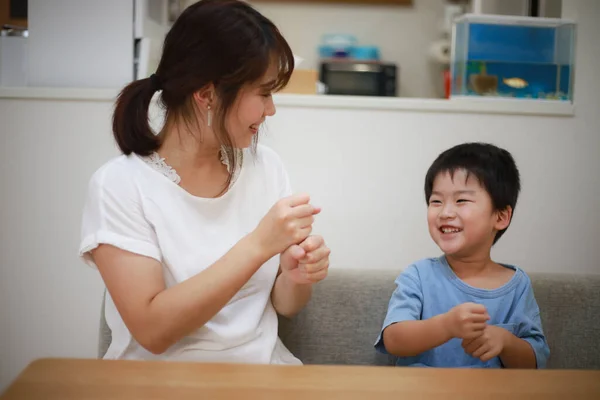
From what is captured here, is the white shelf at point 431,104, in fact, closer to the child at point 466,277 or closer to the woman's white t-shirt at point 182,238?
the child at point 466,277

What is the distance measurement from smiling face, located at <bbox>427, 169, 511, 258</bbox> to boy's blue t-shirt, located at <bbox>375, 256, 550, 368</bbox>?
0.24ft

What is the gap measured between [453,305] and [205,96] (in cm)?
65

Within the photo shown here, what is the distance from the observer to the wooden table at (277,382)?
2.47ft

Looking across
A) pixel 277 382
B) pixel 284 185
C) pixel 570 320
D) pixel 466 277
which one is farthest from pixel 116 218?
pixel 570 320

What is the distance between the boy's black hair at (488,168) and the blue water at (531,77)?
846 millimetres

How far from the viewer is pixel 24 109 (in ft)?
6.86

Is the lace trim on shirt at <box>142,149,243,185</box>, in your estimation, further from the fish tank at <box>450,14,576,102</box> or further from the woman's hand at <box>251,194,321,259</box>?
the fish tank at <box>450,14,576,102</box>

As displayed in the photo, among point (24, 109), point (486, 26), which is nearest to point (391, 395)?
point (24, 109)

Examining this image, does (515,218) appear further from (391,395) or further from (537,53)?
(391,395)

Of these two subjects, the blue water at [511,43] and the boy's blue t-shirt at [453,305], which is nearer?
the boy's blue t-shirt at [453,305]

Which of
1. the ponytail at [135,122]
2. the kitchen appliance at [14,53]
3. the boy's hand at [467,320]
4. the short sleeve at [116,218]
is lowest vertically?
the boy's hand at [467,320]

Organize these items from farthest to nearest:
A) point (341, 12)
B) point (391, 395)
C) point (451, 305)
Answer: point (341, 12) → point (451, 305) → point (391, 395)

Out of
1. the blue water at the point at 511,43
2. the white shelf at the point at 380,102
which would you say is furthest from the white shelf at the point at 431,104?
the blue water at the point at 511,43

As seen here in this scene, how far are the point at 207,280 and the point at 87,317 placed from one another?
3.73 feet
